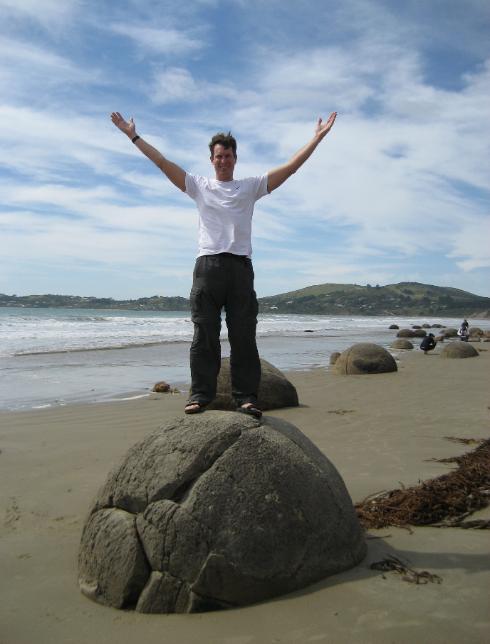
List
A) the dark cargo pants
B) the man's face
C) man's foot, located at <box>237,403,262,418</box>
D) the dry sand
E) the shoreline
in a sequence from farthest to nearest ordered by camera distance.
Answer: the shoreline → the man's face → the dark cargo pants → man's foot, located at <box>237,403,262,418</box> → the dry sand

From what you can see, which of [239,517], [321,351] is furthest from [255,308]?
[321,351]

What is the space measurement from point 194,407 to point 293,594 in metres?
1.53

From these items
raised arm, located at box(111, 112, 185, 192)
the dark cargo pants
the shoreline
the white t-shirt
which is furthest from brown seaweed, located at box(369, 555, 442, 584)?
the shoreline

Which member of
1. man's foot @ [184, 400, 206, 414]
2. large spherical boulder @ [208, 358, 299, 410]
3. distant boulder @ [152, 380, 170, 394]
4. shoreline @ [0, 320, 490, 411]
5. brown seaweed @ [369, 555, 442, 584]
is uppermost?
man's foot @ [184, 400, 206, 414]

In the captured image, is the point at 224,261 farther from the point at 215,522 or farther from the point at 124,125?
the point at 215,522

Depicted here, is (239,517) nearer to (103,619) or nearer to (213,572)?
(213,572)

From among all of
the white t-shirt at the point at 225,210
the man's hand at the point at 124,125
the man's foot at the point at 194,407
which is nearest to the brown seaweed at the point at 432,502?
the man's foot at the point at 194,407

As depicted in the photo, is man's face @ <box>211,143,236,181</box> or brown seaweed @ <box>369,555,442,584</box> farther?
man's face @ <box>211,143,236,181</box>

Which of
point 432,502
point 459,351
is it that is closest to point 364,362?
point 459,351

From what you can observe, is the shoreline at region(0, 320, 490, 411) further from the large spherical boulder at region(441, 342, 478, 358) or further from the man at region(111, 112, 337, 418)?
the man at region(111, 112, 337, 418)

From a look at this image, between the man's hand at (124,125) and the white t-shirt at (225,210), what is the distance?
564mm

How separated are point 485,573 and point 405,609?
0.78 m

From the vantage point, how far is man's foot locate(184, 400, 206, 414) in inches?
179

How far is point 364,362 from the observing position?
53.3 ft
